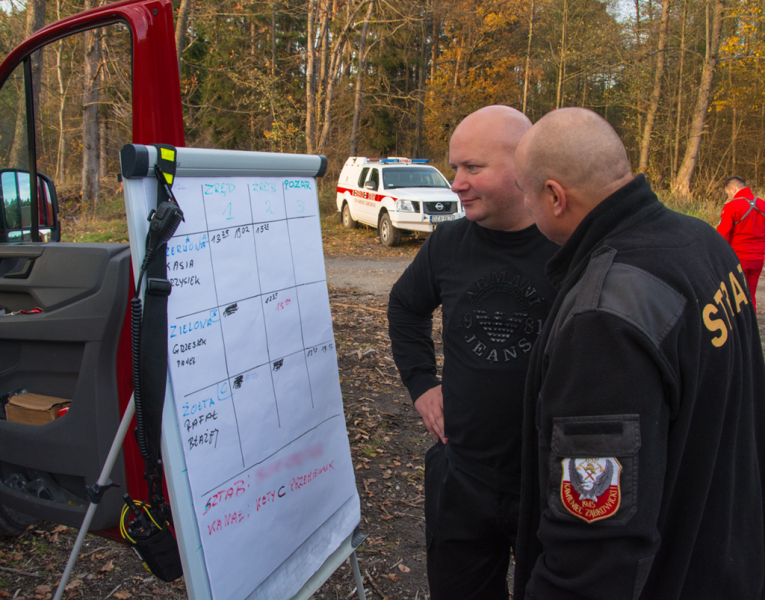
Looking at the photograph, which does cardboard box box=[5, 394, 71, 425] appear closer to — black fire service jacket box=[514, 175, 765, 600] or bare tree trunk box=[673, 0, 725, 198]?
black fire service jacket box=[514, 175, 765, 600]

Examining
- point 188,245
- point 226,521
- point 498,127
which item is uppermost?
point 498,127

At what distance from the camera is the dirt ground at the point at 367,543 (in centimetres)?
285

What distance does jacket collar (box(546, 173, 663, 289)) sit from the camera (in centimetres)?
131

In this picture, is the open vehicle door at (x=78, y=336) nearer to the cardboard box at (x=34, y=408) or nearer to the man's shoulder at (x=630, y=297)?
the cardboard box at (x=34, y=408)

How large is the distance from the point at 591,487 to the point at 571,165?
2.38 feet

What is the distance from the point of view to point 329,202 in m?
20.0

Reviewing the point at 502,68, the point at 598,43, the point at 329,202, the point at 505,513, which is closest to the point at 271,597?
the point at 505,513

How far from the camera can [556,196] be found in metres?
1.41

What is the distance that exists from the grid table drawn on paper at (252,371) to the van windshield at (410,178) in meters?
12.7

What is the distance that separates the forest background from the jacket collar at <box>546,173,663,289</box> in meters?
13.0

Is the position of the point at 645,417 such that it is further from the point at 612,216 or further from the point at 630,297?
the point at 612,216

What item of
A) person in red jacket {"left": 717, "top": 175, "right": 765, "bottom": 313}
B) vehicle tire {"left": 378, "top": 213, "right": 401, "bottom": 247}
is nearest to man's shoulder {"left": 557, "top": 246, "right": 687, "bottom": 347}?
person in red jacket {"left": 717, "top": 175, "right": 765, "bottom": 313}

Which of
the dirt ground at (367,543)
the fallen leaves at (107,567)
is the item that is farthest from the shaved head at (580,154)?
the fallen leaves at (107,567)

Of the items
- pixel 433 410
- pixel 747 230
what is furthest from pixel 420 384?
pixel 747 230
